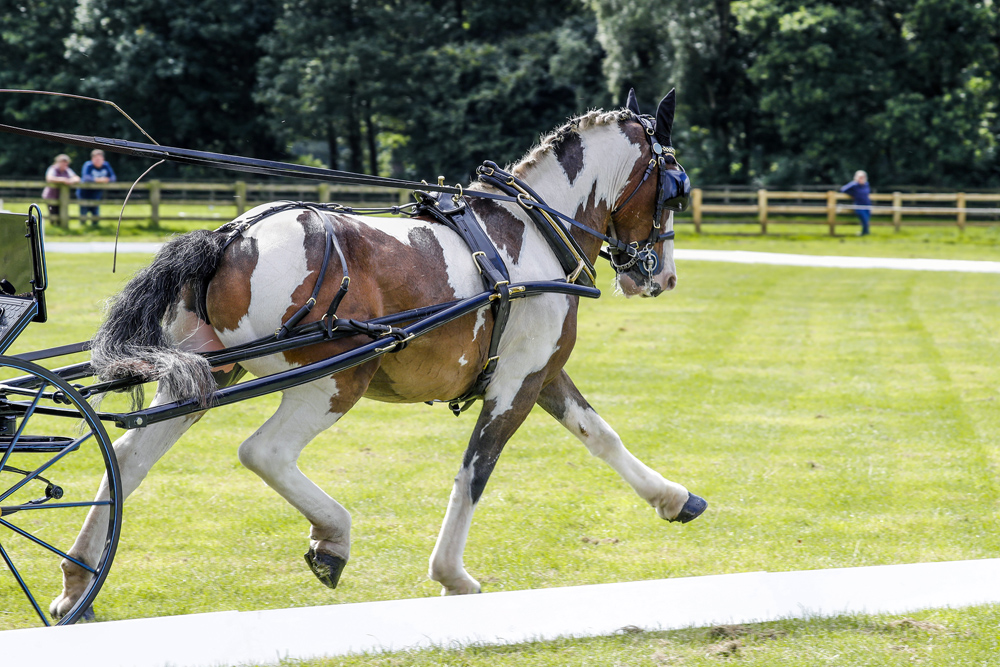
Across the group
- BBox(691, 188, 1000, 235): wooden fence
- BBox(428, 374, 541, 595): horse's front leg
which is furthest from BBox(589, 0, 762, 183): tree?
BBox(428, 374, 541, 595): horse's front leg

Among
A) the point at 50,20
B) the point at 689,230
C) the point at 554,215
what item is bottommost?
the point at 689,230

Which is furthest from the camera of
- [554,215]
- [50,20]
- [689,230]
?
[50,20]

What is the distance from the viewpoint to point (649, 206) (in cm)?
533

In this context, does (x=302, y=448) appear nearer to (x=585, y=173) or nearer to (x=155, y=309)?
(x=155, y=309)

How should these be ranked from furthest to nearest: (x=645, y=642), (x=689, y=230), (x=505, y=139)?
(x=505, y=139), (x=689, y=230), (x=645, y=642)

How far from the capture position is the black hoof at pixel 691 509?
548cm

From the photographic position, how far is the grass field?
176 inches

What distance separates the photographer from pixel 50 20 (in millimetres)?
44938

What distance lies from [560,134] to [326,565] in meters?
2.41

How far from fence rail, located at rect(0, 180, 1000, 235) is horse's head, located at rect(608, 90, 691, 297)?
59.0 ft

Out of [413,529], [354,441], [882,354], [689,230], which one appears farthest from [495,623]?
[689,230]

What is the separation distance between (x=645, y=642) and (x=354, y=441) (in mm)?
4070

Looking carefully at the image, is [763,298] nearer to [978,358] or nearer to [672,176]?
[978,358]

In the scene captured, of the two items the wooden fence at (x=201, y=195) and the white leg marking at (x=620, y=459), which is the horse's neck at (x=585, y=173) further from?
the wooden fence at (x=201, y=195)
